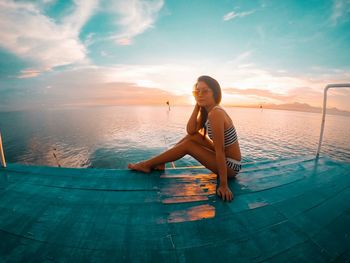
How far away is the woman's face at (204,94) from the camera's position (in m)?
2.67

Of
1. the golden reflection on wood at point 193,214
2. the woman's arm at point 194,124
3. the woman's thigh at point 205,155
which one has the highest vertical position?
the woman's arm at point 194,124

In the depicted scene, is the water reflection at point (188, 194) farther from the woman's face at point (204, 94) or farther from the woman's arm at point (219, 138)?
the woman's face at point (204, 94)

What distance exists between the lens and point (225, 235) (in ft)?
5.50

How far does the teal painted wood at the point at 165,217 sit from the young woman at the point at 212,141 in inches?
9.1

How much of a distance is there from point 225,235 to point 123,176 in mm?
1891

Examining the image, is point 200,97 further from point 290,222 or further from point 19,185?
point 19,185

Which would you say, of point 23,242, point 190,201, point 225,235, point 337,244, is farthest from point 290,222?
point 23,242

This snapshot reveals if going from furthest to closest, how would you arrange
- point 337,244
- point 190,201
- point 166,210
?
point 190,201, point 166,210, point 337,244

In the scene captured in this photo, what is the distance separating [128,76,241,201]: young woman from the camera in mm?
2428

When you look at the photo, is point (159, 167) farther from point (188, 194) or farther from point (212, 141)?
point (212, 141)

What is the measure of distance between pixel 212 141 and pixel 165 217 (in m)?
1.40

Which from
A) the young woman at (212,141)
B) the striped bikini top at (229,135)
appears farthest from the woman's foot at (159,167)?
the striped bikini top at (229,135)

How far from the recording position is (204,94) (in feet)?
8.78

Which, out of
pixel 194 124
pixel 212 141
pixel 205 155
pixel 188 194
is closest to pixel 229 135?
pixel 212 141
